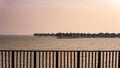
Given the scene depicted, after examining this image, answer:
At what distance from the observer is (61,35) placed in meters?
199

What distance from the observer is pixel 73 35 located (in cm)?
19950

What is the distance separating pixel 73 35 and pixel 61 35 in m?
6.90
